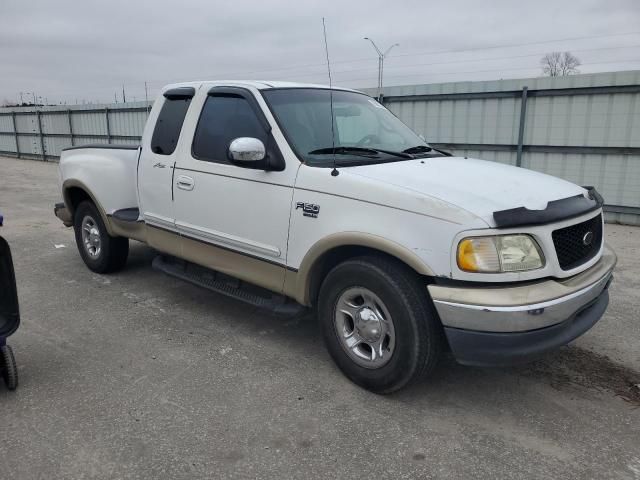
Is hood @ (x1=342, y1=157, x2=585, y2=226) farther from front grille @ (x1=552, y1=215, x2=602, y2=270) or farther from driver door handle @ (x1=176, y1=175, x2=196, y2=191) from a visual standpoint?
driver door handle @ (x1=176, y1=175, x2=196, y2=191)

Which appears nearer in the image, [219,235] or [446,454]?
[446,454]

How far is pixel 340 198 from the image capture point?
11.0 feet

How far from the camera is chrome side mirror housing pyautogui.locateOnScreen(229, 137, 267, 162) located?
358 cm

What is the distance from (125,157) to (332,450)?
3862 mm

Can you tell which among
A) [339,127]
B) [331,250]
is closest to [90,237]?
[339,127]

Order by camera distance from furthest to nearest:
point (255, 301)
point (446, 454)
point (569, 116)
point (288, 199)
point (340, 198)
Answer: point (569, 116) → point (255, 301) → point (288, 199) → point (340, 198) → point (446, 454)

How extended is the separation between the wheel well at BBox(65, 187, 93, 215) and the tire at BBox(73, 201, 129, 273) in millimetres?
79

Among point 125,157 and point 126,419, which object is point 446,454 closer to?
point 126,419

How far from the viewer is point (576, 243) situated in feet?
10.6

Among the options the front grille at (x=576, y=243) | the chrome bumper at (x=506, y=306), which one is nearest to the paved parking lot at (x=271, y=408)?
the chrome bumper at (x=506, y=306)

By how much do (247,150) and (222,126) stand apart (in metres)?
0.83

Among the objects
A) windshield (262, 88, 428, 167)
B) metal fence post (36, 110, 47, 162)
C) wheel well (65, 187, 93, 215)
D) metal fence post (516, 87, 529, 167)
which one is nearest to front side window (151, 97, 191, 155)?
windshield (262, 88, 428, 167)

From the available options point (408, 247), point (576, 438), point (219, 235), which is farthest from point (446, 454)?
point (219, 235)

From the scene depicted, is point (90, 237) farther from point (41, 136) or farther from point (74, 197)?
point (41, 136)
